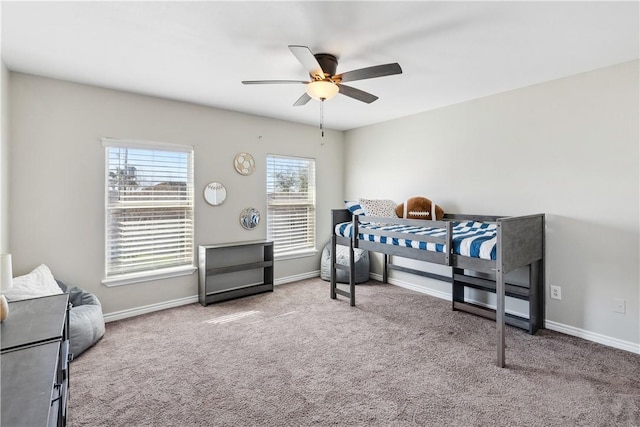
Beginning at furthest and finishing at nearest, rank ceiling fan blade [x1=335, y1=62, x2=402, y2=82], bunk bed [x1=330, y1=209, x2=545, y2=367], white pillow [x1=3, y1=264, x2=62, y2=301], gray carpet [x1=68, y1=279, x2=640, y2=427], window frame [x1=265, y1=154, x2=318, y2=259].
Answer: window frame [x1=265, y1=154, x2=318, y2=259], bunk bed [x1=330, y1=209, x2=545, y2=367], white pillow [x1=3, y1=264, x2=62, y2=301], ceiling fan blade [x1=335, y1=62, x2=402, y2=82], gray carpet [x1=68, y1=279, x2=640, y2=427]

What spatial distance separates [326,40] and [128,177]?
2.50 m

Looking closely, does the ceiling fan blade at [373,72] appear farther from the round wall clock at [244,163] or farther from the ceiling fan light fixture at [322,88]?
the round wall clock at [244,163]

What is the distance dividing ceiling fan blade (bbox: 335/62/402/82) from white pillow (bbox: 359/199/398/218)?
72.4 inches

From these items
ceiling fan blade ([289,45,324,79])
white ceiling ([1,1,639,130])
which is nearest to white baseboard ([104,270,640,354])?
white ceiling ([1,1,639,130])

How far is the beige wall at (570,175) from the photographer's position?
8.51 feet

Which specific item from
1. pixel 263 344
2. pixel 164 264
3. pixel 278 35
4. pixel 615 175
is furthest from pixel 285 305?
pixel 615 175

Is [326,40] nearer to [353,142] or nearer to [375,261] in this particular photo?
[353,142]

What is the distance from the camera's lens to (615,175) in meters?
2.63

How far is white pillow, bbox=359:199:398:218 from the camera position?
3.89m

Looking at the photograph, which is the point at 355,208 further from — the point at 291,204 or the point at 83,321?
the point at 83,321

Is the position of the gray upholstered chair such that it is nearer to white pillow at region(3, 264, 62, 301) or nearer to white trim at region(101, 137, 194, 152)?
white pillow at region(3, 264, 62, 301)

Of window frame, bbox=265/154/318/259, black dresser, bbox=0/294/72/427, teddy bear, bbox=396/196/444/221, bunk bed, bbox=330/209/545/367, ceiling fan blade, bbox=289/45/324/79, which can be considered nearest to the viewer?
black dresser, bbox=0/294/72/427

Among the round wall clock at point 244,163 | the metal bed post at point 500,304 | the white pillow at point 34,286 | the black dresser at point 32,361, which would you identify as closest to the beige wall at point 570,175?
the metal bed post at point 500,304

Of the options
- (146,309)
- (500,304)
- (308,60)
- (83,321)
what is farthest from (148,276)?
(500,304)
